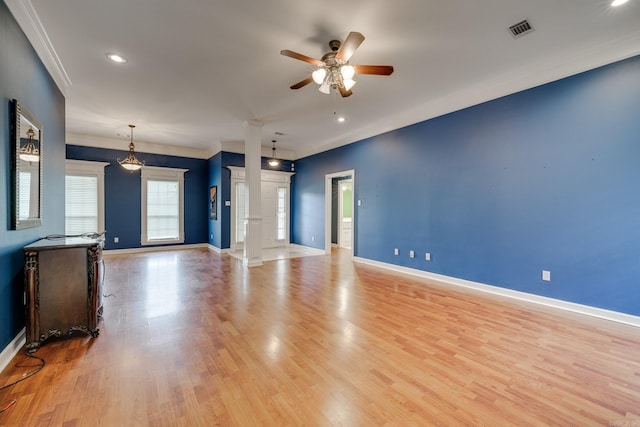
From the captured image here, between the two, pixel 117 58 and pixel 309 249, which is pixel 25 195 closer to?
pixel 117 58

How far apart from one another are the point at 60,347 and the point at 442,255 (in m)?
4.95

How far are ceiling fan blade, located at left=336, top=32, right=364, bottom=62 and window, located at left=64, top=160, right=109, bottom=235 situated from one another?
7211 mm

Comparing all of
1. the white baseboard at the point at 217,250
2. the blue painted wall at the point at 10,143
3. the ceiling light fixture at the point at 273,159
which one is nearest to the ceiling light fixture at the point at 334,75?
the blue painted wall at the point at 10,143

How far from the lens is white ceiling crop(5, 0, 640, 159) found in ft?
8.03

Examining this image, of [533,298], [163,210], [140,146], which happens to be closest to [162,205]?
[163,210]

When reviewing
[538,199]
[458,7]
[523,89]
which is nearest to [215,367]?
[458,7]

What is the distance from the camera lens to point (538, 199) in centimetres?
355

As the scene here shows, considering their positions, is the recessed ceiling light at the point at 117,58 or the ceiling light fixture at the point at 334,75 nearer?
the ceiling light fixture at the point at 334,75

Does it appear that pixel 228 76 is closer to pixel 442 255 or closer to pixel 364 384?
pixel 364 384

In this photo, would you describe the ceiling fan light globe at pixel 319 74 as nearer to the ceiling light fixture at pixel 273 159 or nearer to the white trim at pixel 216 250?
the ceiling light fixture at pixel 273 159

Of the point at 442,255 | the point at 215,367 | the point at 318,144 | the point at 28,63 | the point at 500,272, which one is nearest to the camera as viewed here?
the point at 215,367

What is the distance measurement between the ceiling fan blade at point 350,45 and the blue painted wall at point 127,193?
22.8ft

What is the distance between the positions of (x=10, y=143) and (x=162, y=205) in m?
5.91

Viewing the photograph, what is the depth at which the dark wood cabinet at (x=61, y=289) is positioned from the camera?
7.52 feet
